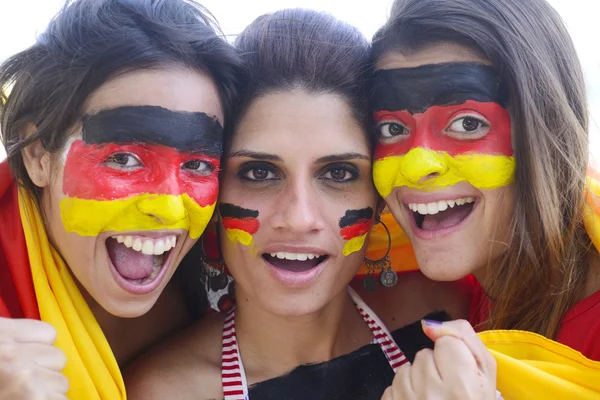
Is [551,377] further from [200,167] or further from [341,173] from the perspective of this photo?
[200,167]

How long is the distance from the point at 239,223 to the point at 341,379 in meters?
0.65

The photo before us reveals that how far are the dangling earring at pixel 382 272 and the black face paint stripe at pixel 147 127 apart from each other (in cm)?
85

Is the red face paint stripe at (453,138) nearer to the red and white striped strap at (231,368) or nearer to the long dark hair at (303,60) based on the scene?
the long dark hair at (303,60)

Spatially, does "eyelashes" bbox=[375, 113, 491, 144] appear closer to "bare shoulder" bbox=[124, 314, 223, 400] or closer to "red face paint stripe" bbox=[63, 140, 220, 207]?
"red face paint stripe" bbox=[63, 140, 220, 207]

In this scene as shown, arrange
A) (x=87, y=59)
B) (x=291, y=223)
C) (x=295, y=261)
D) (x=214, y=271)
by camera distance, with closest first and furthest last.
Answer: (x=87, y=59) < (x=291, y=223) < (x=295, y=261) < (x=214, y=271)

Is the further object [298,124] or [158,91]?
[298,124]

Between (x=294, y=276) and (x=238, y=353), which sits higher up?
(x=294, y=276)

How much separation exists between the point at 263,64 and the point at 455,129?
66 cm

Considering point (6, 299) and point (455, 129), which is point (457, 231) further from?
point (6, 299)

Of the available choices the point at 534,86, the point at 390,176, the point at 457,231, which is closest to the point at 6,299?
the point at 390,176

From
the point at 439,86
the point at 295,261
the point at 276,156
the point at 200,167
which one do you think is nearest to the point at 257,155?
the point at 276,156

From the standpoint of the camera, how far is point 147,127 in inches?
76.9

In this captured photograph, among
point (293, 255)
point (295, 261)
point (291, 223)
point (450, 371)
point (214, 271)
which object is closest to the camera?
point (450, 371)

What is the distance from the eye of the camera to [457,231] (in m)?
2.12
